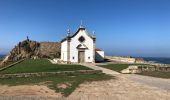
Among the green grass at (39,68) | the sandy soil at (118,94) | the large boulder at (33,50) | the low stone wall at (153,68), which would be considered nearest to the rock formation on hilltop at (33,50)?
the large boulder at (33,50)

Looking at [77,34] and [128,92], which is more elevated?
[77,34]

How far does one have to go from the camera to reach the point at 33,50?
8388cm

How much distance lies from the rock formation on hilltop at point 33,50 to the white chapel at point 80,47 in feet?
85.7

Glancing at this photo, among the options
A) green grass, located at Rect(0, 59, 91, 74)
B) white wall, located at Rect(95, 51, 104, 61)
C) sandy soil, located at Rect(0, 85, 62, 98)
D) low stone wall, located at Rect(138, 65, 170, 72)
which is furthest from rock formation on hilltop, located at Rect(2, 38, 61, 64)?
sandy soil, located at Rect(0, 85, 62, 98)

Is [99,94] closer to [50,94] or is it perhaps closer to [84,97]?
[84,97]

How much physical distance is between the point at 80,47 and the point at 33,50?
43.3 m

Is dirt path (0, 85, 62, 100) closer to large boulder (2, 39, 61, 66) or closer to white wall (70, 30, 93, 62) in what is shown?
white wall (70, 30, 93, 62)

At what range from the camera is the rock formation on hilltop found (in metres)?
72.3

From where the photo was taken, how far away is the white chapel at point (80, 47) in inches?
1716

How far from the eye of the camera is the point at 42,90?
14.8m

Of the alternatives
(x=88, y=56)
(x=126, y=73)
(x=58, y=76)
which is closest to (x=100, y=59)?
(x=88, y=56)

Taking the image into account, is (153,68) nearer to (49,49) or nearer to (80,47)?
(80,47)

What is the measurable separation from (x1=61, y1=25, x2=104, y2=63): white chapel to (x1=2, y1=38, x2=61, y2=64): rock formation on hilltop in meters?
26.1

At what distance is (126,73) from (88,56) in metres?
19.4
